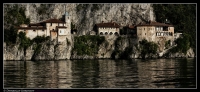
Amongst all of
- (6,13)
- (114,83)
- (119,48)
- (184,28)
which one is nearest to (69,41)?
(119,48)

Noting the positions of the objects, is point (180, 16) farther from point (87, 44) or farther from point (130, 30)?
point (87, 44)

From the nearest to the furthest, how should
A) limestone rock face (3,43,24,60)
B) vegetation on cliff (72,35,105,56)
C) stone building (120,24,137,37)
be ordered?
limestone rock face (3,43,24,60) → vegetation on cliff (72,35,105,56) → stone building (120,24,137,37)

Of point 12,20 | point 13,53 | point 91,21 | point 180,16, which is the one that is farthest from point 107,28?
point 13,53

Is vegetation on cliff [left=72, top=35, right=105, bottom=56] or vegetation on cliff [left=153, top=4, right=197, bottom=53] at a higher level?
vegetation on cliff [left=153, top=4, right=197, bottom=53]

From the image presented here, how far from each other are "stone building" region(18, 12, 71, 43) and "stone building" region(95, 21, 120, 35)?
670 centimetres

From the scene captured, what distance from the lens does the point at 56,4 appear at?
10106 cm

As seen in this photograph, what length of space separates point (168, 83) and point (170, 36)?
2224 inches

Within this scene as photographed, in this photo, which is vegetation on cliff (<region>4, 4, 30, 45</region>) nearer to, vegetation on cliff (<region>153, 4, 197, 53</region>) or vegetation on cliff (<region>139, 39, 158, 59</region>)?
vegetation on cliff (<region>139, 39, 158, 59</region>)

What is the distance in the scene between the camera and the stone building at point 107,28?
9625 cm

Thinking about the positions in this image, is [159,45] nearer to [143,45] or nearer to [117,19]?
[143,45]

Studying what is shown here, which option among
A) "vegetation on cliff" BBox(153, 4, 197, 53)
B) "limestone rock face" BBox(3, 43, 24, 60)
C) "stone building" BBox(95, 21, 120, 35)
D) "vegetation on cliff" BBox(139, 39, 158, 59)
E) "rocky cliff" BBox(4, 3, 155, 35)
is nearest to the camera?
"limestone rock face" BBox(3, 43, 24, 60)

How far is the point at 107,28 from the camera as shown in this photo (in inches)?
3836

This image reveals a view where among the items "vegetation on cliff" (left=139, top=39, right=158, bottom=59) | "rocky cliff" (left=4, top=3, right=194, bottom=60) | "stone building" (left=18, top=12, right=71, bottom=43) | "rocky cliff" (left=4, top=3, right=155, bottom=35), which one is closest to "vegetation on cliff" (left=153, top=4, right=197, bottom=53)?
"rocky cliff" (left=4, top=3, right=194, bottom=60)

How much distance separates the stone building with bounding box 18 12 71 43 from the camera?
292 feet
